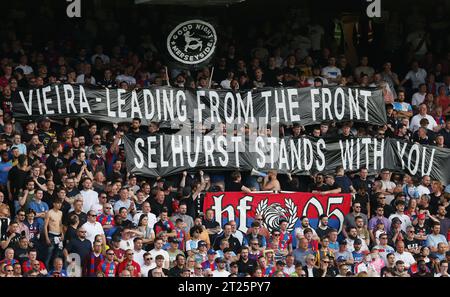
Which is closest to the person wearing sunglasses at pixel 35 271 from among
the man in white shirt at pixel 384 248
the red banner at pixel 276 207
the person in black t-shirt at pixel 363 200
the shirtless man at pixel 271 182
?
the red banner at pixel 276 207

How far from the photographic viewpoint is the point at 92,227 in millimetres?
23047

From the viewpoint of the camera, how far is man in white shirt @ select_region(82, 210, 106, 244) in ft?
75.3

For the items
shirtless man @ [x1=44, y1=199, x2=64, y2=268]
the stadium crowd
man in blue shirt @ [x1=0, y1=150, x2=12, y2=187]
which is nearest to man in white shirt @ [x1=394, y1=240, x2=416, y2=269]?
the stadium crowd

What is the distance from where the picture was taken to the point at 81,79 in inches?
1008

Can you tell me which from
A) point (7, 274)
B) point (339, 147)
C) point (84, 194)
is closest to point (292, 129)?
point (339, 147)

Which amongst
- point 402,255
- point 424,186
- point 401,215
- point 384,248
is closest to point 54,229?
point 384,248

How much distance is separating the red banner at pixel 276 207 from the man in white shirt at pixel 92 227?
75.7 inches

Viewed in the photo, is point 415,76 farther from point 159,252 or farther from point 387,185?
point 159,252

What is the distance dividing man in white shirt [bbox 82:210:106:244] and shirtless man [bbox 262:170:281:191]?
3.07 m

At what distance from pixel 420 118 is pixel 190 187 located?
14.6 ft

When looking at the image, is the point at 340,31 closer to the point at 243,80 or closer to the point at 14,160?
the point at 243,80

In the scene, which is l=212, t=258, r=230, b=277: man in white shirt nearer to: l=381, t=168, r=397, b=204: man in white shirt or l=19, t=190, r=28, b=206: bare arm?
l=19, t=190, r=28, b=206: bare arm

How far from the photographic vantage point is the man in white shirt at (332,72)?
2691cm

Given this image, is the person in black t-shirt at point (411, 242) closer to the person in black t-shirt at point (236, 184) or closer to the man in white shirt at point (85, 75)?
the person in black t-shirt at point (236, 184)
